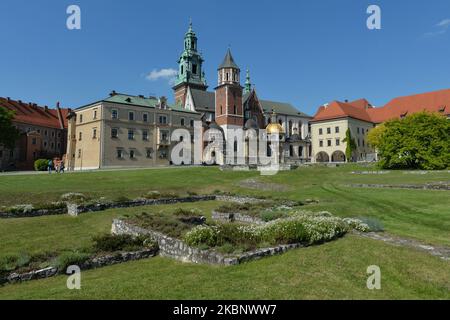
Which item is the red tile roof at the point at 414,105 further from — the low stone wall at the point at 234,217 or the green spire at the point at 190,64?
the low stone wall at the point at 234,217

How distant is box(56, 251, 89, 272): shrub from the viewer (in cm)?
1091

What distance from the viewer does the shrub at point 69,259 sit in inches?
430

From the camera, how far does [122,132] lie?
63938 mm

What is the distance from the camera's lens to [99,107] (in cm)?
6197

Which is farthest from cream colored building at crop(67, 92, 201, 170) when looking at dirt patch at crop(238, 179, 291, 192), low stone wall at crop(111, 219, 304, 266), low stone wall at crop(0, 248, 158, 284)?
low stone wall at crop(0, 248, 158, 284)

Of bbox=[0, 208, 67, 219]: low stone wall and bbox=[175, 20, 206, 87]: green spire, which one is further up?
bbox=[175, 20, 206, 87]: green spire

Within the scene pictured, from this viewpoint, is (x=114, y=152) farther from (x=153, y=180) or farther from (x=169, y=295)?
(x=169, y=295)

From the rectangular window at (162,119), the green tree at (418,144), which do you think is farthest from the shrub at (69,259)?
the rectangular window at (162,119)

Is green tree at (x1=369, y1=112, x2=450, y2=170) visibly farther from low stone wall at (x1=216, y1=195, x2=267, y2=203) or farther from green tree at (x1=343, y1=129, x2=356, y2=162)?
green tree at (x1=343, y1=129, x2=356, y2=162)

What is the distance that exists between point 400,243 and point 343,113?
74880mm

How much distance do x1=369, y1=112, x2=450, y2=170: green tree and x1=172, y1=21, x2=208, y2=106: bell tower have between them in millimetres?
59438

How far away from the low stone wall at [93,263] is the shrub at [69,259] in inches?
4.2
